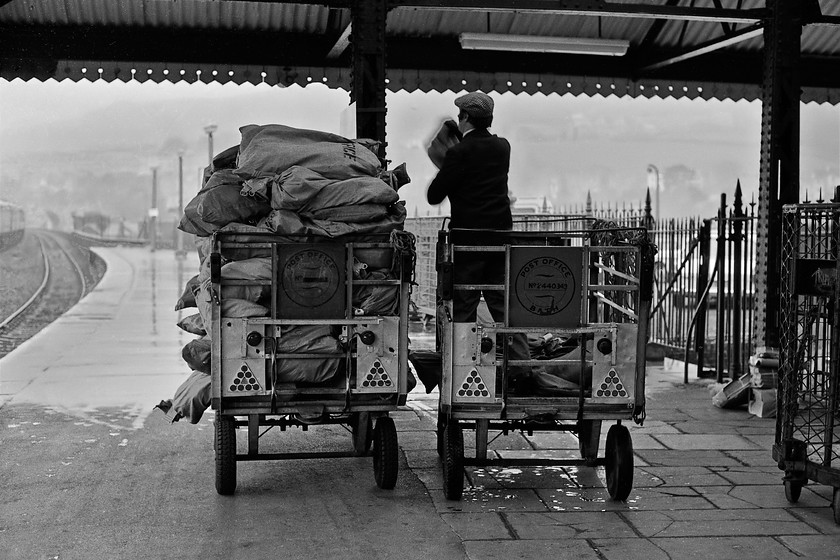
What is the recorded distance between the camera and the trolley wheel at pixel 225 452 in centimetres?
629

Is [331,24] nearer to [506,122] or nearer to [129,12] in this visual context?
[129,12]

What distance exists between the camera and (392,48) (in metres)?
12.0

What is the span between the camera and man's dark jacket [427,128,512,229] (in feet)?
22.3

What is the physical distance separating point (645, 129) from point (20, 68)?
9216cm

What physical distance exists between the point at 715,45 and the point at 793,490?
584 centimetres

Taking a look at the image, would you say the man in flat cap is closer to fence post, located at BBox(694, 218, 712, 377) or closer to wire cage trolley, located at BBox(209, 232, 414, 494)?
wire cage trolley, located at BBox(209, 232, 414, 494)

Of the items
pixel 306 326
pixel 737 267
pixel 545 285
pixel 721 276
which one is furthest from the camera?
pixel 721 276

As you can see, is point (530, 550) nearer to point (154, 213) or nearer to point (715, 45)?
point (715, 45)

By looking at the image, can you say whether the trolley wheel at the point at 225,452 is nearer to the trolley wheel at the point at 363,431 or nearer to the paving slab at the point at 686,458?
the trolley wheel at the point at 363,431

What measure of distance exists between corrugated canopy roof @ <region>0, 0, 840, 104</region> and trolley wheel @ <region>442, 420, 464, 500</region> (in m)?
5.34

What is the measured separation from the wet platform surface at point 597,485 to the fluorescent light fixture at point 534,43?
3989 mm

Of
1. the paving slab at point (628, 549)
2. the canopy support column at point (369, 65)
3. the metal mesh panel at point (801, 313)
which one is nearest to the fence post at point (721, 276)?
the canopy support column at point (369, 65)

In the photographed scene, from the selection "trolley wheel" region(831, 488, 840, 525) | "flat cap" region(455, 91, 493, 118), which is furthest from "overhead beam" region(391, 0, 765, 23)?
"trolley wheel" region(831, 488, 840, 525)

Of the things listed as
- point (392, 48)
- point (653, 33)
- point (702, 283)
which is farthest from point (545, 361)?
point (653, 33)
